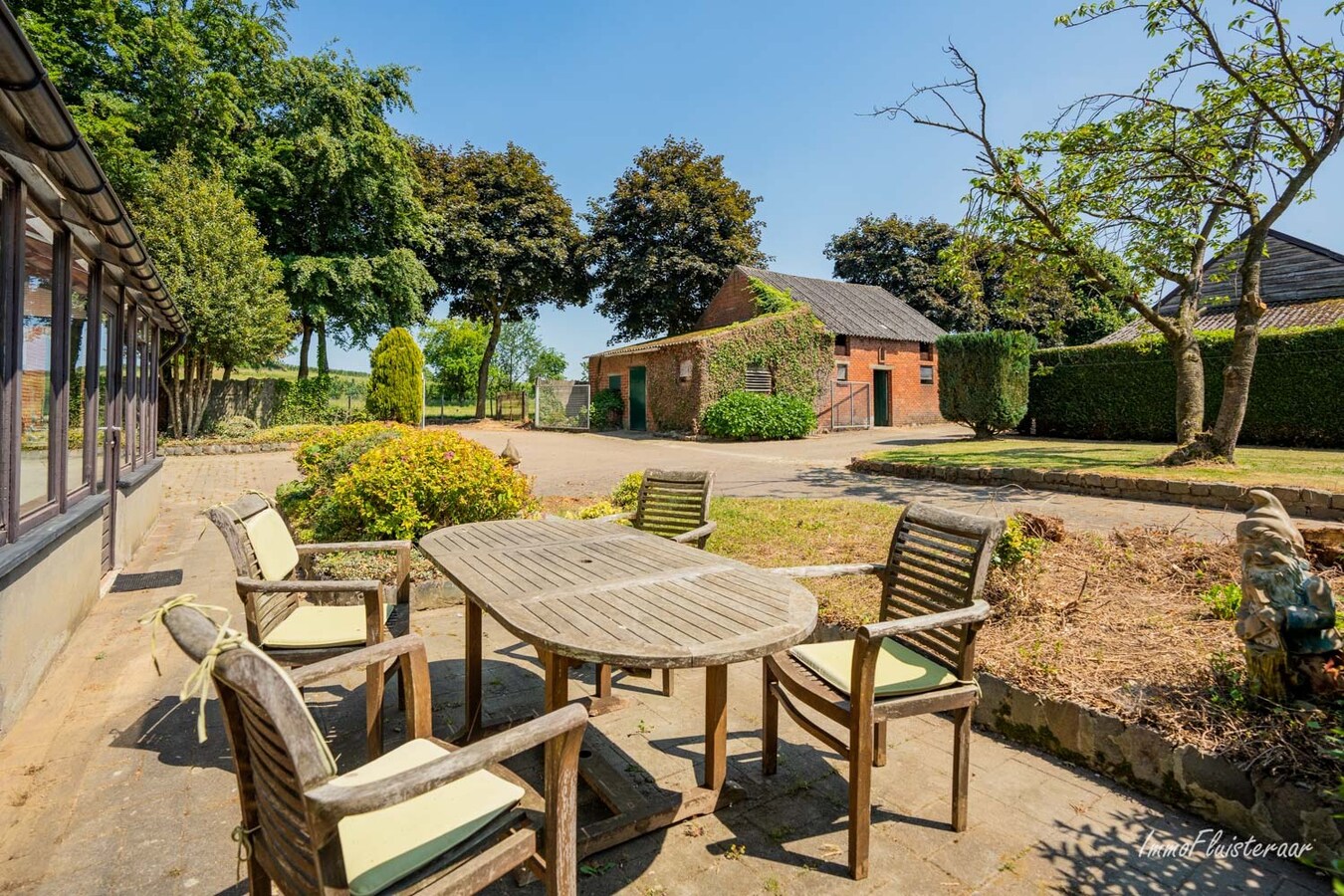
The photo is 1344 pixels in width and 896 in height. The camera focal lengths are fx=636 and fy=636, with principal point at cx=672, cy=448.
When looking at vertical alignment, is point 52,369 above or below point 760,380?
below

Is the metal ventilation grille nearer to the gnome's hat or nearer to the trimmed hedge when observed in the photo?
the trimmed hedge

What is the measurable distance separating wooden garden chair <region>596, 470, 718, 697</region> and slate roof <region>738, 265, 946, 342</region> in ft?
64.0

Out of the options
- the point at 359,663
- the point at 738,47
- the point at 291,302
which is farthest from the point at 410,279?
the point at 359,663

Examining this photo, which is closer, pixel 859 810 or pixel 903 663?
pixel 859 810

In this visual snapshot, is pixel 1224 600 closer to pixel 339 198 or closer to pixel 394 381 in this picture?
pixel 394 381

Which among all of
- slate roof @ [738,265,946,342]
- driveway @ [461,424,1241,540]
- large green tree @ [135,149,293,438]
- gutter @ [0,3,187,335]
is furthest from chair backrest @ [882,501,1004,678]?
slate roof @ [738,265,946,342]

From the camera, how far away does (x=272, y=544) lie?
9.52ft

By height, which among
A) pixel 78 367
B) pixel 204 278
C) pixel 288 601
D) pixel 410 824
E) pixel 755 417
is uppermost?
pixel 204 278

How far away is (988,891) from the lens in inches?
76.1

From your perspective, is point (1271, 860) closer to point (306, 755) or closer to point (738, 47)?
point (306, 755)

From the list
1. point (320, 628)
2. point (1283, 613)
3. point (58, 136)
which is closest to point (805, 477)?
point (1283, 613)

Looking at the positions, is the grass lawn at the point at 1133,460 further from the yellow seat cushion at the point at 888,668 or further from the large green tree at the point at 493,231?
the large green tree at the point at 493,231

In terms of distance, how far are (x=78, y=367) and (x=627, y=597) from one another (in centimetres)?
490

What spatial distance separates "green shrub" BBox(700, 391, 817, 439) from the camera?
1892 cm
